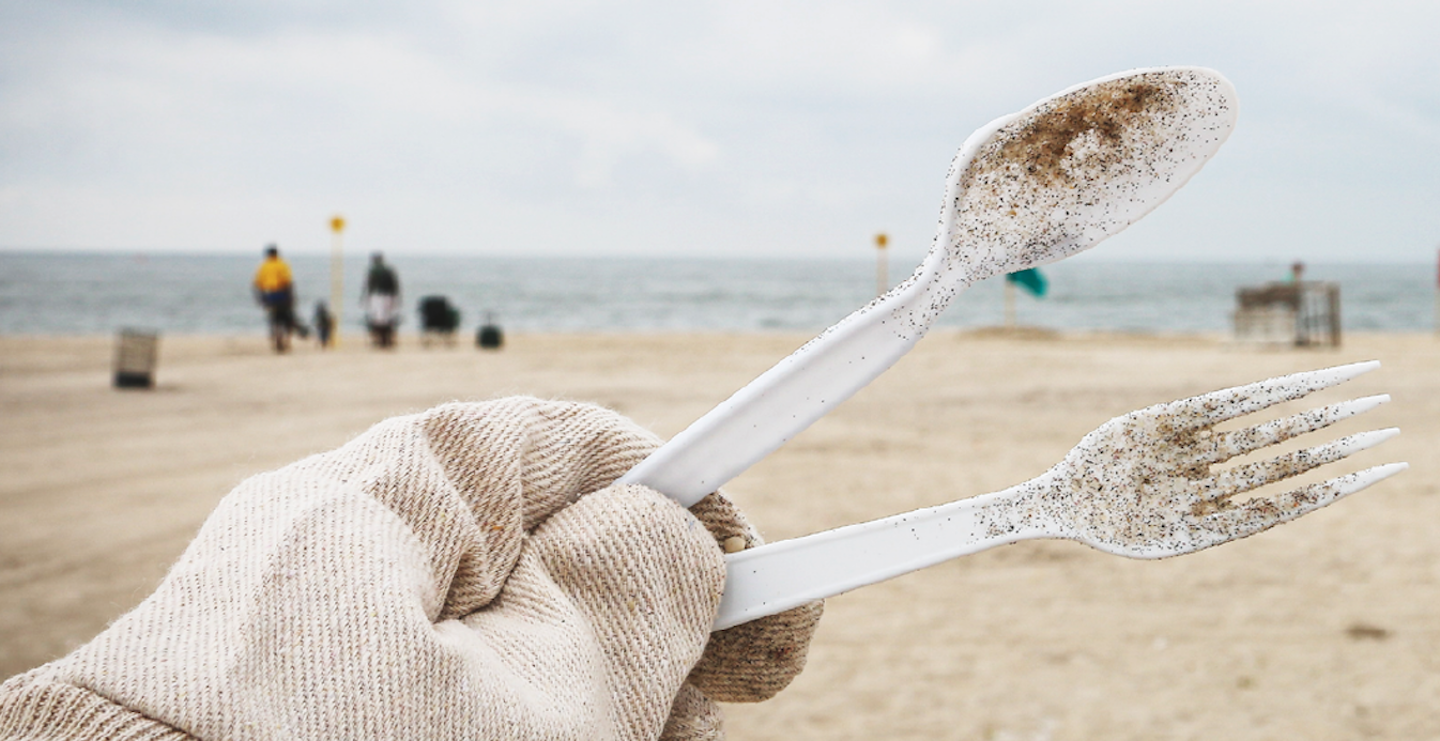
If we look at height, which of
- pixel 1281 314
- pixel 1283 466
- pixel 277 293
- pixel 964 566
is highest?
pixel 277 293

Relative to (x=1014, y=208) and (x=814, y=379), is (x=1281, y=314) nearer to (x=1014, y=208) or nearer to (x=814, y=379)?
(x=1014, y=208)

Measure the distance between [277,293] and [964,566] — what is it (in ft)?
44.4

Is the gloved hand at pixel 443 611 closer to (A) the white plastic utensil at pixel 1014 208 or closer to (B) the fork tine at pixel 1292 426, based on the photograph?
(A) the white plastic utensil at pixel 1014 208

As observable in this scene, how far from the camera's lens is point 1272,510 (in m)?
0.98

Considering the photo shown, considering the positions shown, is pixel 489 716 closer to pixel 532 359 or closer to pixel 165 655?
pixel 165 655

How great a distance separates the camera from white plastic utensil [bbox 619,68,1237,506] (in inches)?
37.6

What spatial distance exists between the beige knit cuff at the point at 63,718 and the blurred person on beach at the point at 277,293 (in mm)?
16200

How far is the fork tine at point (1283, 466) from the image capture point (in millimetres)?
975

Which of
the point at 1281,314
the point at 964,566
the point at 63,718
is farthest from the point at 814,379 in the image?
the point at 1281,314

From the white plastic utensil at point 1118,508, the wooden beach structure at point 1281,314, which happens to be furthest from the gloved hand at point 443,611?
the wooden beach structure at point 1281,314

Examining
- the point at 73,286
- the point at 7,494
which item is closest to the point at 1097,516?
the point at 7,494

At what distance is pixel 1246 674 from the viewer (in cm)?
387

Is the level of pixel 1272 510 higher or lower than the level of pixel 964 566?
higher

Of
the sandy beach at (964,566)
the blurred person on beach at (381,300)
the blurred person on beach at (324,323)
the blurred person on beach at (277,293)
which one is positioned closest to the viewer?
the sandy beach at (964,566)
